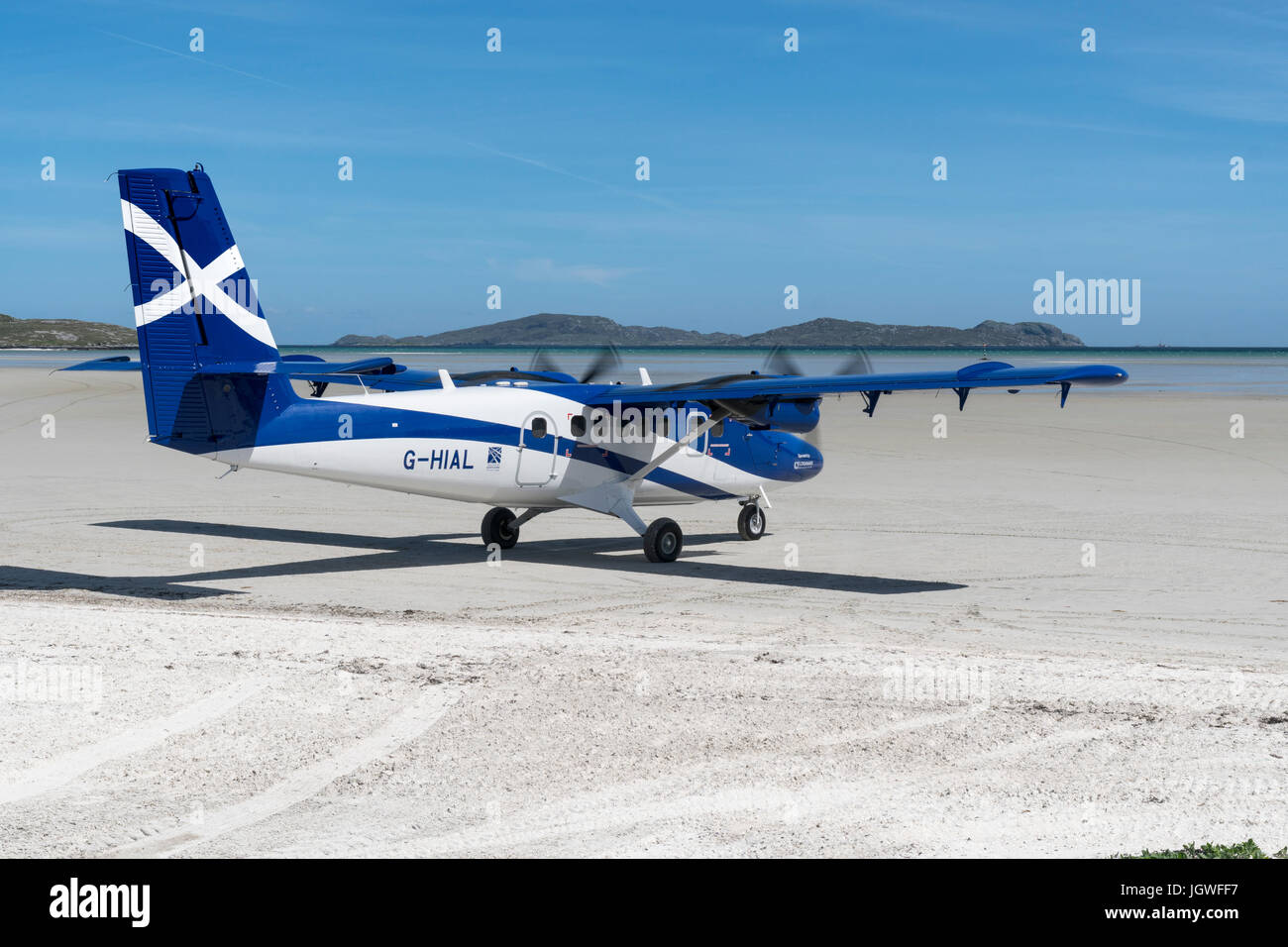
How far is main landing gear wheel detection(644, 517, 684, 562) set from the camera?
18875 millimetres

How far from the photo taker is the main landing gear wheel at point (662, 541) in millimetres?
18875

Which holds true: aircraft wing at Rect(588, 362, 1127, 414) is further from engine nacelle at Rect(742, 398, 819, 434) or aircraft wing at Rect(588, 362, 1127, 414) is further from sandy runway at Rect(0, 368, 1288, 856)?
sandy runway at Rect(0, 368, 1288, 856)

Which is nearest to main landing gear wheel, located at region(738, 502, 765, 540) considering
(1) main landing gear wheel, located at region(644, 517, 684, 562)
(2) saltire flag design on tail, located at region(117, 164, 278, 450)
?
(1) main landing gear wheel, located at region(644, 517, 684, 562)

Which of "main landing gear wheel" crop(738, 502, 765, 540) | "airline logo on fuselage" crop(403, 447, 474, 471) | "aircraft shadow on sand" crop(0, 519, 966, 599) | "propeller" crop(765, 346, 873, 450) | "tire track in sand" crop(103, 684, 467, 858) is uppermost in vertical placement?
"propeller" crop(765, 346, 873, 450)

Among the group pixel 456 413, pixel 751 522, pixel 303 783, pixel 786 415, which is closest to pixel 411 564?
pixel 456 413

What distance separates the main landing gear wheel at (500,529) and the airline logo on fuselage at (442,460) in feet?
7.49

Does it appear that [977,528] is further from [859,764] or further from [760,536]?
[859,764]

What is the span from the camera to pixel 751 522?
21.6 m

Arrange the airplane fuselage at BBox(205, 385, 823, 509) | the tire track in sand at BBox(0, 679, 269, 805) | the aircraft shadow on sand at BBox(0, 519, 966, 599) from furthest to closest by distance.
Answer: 1. the airplane fuselage at BBox(205, 385, 823, 509)
2. the aircraft shadow on sand at BBox(0, 519, 966, 599)
3. the tire track in sand at BBox(0, 679, 269, 805)

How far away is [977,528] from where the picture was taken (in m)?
22.0

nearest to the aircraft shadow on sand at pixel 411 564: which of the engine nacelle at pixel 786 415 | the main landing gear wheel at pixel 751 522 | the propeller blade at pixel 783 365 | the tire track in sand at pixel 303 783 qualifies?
the main landing gear wheel at pixel 751 522

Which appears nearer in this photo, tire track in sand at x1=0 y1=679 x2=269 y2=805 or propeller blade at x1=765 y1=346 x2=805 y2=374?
tire track in sand at x1=0 y1=679 x2=269 y2=805

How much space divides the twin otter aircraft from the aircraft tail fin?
0.7 inches
